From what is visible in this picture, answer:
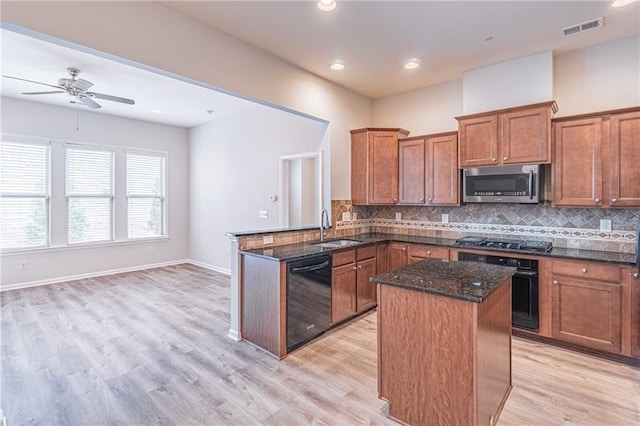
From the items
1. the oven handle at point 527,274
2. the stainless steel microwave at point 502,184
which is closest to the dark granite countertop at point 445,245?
the oven handle at point 527,274

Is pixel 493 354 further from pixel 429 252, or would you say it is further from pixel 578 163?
pixel 578 163

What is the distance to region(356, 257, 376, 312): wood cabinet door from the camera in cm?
394

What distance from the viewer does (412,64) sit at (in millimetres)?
3861

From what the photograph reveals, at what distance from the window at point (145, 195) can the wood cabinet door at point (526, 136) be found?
259 inches

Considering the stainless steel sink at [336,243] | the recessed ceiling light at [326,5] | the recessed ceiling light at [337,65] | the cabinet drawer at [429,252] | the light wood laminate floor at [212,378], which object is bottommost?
the light wood laminate floor at [212,378]

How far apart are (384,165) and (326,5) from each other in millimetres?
2336

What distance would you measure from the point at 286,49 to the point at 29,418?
3.81 meters

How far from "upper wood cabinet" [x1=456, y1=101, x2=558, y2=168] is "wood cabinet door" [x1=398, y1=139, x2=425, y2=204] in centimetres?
54

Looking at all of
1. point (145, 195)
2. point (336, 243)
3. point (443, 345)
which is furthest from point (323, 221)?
point (145, 195)

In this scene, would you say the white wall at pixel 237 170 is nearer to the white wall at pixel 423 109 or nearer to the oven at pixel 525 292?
the white wall at pixel 423 109

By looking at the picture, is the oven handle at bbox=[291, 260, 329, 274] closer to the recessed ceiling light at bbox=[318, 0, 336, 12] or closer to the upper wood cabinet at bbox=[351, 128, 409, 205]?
the upper wood cabinet at bbox=[351, 128, 409, 205]

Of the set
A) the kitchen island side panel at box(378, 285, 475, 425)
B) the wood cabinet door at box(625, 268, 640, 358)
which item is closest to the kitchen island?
the kitchen island side panel at box(378, 285, 475, 425)

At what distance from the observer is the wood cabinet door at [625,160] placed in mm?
2941

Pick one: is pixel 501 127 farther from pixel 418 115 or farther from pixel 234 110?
pixel 234 110
